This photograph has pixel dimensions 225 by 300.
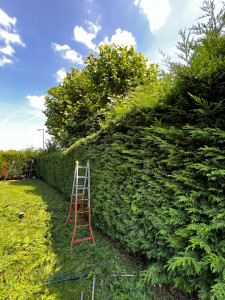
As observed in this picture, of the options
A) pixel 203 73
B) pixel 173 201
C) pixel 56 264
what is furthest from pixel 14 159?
pixel 203 73

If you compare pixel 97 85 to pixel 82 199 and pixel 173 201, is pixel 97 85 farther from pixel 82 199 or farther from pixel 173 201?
pixel 173 201

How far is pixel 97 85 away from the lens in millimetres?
7727

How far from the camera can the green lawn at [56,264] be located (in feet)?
6.16

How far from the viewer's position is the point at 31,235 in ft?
10.6

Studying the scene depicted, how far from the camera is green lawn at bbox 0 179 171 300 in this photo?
6.16 ft

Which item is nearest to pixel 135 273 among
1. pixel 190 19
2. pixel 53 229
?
pixel 53 229

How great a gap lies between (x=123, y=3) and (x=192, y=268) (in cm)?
749

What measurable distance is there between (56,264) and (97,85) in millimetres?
7824

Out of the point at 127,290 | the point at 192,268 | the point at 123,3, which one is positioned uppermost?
the point at 123,3

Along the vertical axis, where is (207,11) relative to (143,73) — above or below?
below

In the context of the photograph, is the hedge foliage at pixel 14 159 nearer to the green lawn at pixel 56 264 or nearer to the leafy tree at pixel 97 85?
the leafy tree at pixel 97 85

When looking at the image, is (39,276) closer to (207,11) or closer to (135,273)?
(135,273)

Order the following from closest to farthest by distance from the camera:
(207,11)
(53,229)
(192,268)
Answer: (192,268) → (207,11) → (53,229)

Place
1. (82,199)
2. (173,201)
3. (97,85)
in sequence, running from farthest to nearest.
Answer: (97,85) < (82,199) < (173,201)
